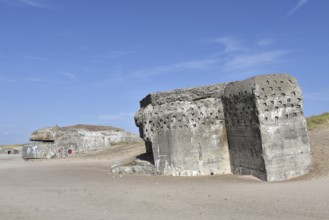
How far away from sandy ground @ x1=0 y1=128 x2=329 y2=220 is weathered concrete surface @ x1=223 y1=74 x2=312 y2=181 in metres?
0.41

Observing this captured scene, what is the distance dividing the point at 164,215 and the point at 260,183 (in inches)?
145

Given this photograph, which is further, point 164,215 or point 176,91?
point 176,91

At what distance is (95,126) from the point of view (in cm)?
3186

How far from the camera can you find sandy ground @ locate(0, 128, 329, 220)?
5.82 m

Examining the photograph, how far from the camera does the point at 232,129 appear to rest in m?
10.4

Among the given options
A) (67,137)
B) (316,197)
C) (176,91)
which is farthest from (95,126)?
(316,197)

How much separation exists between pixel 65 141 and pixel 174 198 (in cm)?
1991

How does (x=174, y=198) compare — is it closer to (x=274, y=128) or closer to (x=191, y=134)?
(x=274, y=128)

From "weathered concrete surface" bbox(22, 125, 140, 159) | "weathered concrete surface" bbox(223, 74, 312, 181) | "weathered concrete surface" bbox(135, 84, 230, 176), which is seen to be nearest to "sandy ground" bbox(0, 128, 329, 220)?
"weathered concrete surface" bbox(223, 74, 312, 181)

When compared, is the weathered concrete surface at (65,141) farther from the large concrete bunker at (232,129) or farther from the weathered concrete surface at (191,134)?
the weathered concrete surface at (191,134)

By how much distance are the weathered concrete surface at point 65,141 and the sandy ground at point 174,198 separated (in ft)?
46.7

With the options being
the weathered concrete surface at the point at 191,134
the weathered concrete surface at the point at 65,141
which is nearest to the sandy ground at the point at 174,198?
the weathered concrete surface at the point at 191,134

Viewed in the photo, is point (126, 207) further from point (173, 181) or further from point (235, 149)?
point (235, 149)

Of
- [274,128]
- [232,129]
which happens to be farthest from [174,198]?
[232,129]
